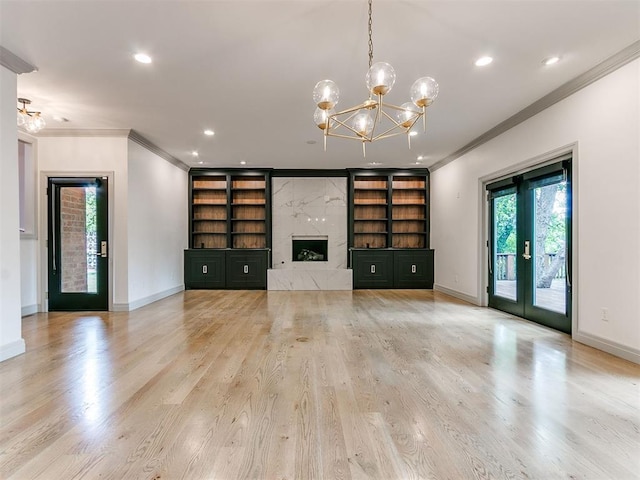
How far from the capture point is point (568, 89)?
3924 mm

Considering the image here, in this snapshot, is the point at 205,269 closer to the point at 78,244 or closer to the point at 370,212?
the point at 78,244

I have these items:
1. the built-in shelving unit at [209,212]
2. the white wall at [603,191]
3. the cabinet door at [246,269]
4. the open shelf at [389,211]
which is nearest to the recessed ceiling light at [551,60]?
the white wall at [603,191]

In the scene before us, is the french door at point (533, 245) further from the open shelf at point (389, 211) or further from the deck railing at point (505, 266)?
the open shelf at point (389, 211)

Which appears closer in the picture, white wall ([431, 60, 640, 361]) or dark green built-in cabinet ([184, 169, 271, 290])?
white wall ([431, 60, 640, 361])

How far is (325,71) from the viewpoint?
3611mm

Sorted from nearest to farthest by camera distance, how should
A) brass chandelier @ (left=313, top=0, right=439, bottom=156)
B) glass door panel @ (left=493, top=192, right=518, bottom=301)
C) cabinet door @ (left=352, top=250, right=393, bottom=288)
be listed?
brass chandelier @ (left=313, top=0, right=439, bottom=156), glass door panel @ (left=493, top=192, right=518, bottom=301), cabinet door @ (left=352, top=250, right=393, bottom=288)

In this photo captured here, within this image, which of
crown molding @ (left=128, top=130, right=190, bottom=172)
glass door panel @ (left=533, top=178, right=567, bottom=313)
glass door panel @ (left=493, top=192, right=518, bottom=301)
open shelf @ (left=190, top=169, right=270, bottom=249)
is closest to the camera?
glass door panel @ (left=533, top=178, right=567, bottom=313)

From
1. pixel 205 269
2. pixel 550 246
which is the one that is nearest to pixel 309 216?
pixel 205 269

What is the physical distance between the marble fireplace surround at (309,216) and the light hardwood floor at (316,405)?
4.46 metres

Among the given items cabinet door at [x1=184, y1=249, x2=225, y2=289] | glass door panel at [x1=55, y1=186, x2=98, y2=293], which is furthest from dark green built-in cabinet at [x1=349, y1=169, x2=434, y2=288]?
glass door panel at [x1=55, y1=186, x2=98, y2=293]

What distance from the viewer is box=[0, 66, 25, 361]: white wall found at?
3279mm

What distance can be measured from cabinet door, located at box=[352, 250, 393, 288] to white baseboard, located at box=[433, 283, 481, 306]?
110cm

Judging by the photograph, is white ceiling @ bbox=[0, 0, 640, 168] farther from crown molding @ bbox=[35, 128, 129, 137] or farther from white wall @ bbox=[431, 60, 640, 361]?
white wall @ bbox=[431, 60, 640, 361]

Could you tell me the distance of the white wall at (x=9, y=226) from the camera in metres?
3.28
